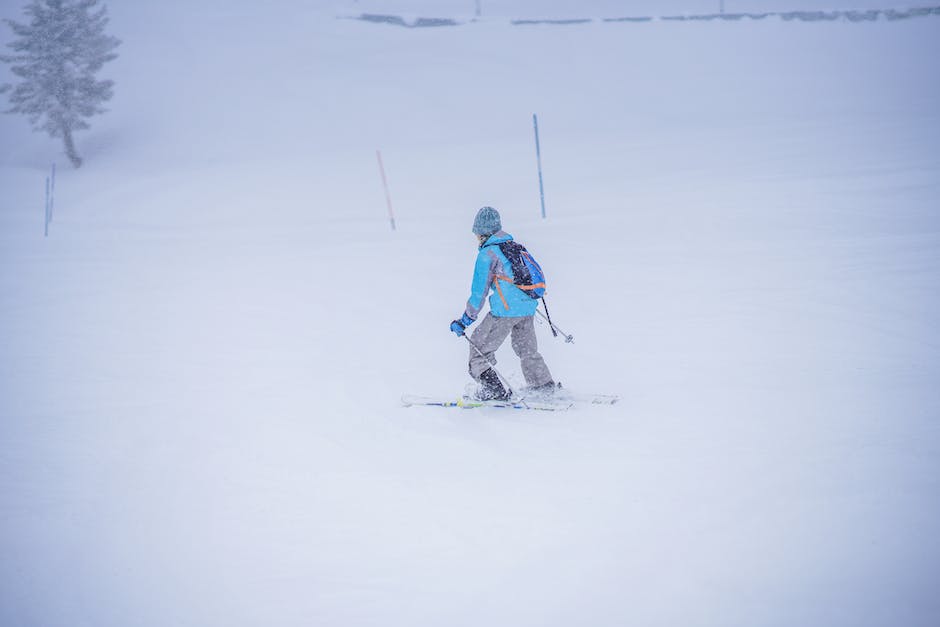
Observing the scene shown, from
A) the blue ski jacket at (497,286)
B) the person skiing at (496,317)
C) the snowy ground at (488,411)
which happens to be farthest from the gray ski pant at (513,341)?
the snowy ground at (488,411)

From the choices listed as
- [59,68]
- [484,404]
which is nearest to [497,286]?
[484,404]

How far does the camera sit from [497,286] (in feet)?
17.4

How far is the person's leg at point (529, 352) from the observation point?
18.2 feet

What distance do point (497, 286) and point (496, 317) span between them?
312 mm

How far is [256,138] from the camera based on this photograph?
76.2 ft

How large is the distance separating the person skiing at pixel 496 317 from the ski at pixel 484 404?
Answer: 0.25 ft

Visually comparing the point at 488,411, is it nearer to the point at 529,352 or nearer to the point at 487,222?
the point at 529,352

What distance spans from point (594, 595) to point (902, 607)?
63.8 inches

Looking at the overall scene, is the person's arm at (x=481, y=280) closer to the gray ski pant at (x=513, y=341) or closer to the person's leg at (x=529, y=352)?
the gray ski pant at (x=513, y=341)

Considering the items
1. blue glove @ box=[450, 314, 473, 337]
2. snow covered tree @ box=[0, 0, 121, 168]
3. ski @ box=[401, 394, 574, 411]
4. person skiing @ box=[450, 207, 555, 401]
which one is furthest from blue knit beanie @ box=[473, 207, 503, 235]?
snow covered tree @ box=[0, 0, 121, 168]

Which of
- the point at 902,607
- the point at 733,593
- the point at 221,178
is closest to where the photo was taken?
the point at 902,607

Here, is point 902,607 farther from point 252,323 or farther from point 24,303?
point 24,303

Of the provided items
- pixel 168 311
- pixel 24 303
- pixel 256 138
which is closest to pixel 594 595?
pixel 168 311

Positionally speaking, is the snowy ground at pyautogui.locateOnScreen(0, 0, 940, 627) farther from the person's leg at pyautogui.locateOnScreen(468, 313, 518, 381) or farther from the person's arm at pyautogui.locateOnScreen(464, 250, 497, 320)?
the person's arm at pyautogui.locateOnScreen(464, 250, 497, 320)
